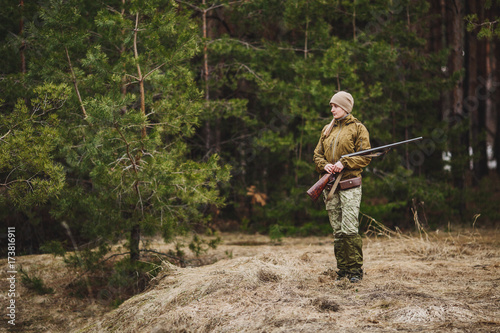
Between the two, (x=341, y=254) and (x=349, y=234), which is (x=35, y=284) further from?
(x=349, y=234)

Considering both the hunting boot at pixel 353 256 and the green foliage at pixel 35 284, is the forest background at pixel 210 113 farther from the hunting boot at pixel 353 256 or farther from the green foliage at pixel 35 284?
the hunting boot at pixel 353 256

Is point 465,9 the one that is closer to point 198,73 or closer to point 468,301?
point 198,73

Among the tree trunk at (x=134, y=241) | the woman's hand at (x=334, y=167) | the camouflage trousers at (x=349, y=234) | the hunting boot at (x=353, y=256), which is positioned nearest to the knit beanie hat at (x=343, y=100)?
the woman's hand at (x=334, y=167)

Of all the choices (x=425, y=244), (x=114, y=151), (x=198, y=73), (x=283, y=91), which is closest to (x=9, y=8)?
(x=114, y=151)

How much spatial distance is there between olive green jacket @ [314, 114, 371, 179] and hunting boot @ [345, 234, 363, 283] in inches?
30.5

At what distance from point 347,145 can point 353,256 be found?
4.42 feet

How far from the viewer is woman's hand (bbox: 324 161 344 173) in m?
5.49

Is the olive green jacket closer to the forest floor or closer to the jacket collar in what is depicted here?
the jacket collar

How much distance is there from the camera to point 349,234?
5562mm

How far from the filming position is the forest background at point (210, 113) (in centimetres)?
688

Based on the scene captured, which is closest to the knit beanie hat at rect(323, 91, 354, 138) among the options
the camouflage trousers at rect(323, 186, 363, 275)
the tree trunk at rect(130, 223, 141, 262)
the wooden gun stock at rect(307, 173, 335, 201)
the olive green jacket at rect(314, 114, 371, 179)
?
the olive green jacket at rect(314, 114, 371, 179)

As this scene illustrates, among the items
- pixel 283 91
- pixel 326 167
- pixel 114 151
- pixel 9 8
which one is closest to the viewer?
pixel 326 167

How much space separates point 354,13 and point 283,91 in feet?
8.07

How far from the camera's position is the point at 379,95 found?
10.4 metres
